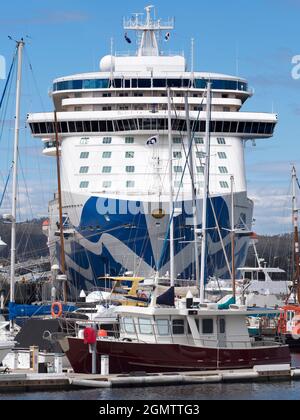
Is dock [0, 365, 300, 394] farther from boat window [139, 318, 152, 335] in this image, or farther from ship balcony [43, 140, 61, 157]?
ship balcony [43, 140, 61, 157]

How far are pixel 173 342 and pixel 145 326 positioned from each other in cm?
87

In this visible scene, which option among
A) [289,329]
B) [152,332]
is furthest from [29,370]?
[289,329]

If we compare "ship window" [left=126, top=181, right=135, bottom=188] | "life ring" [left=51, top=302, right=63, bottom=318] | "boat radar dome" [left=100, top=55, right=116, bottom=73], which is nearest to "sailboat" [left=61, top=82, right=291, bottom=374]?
"life ring" [left=51, top=302, right=63, bottom=318]

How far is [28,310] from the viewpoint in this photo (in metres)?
45.5

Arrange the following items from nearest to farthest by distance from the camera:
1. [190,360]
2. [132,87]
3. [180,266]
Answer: [190,360]
[180,266]
[132,87]

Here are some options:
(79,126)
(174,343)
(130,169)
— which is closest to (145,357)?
(174,343)

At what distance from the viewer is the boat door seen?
34469 millimetres

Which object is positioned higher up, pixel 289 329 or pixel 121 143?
pixel 121 143

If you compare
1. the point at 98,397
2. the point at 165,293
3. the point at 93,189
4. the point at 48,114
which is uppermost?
the point at 48,114

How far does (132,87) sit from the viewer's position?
6488cm

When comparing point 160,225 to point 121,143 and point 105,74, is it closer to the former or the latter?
point 121,143

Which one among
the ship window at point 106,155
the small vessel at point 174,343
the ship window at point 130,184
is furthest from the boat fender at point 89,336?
the ship window at point 106,155

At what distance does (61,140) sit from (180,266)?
11.1 m

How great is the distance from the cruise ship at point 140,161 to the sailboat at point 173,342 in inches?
743
